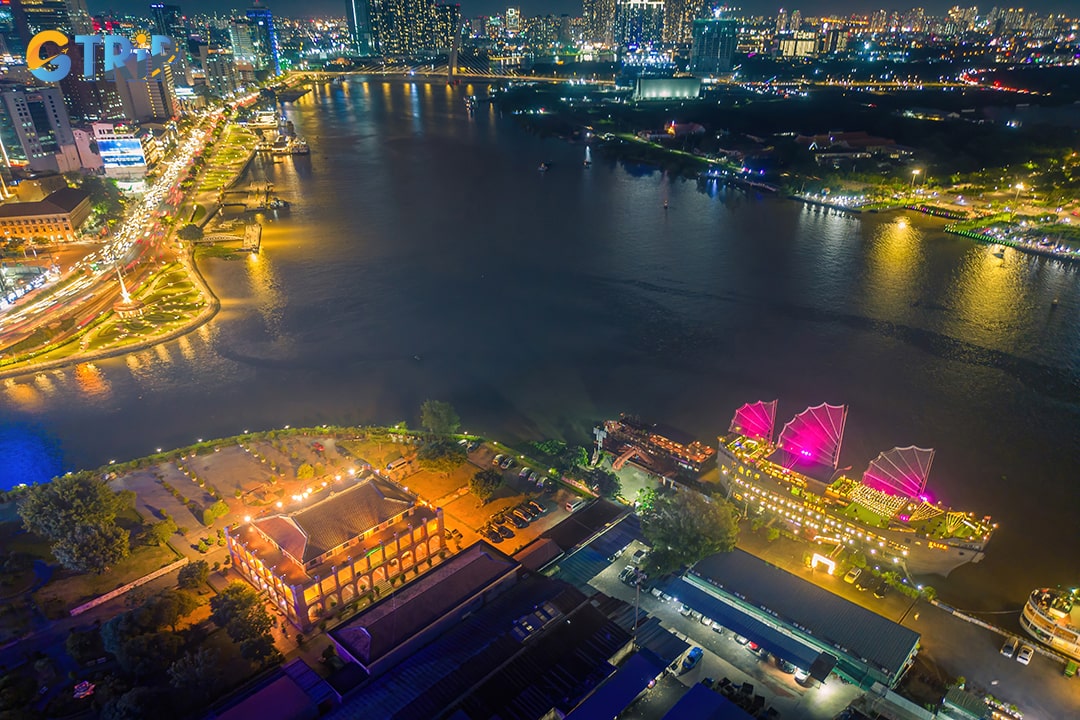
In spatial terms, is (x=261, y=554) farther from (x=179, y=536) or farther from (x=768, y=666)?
(x=768, y=666)

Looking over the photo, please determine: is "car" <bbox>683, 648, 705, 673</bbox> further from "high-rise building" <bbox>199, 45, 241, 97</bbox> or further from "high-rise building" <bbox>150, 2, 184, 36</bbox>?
"high-rise building" <bbox>150, 2, 184, 36</bbox>

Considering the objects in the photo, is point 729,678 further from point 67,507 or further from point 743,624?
point 67,507

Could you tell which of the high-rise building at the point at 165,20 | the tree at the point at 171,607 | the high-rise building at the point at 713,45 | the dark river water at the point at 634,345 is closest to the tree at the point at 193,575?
the tree at the point at 171,607

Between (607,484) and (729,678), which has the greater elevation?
(607,484)

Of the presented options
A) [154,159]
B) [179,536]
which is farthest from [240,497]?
[154,159]

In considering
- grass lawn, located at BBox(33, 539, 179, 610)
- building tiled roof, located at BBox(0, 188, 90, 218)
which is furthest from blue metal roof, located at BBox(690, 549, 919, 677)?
building tiled roof, located at BBox(0, 188, 90, 218)

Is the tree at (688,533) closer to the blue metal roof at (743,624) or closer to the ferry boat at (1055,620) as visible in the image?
the blue metal roof at (743,624)

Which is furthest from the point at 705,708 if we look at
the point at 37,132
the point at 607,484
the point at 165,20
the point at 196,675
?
the point at 165,20
